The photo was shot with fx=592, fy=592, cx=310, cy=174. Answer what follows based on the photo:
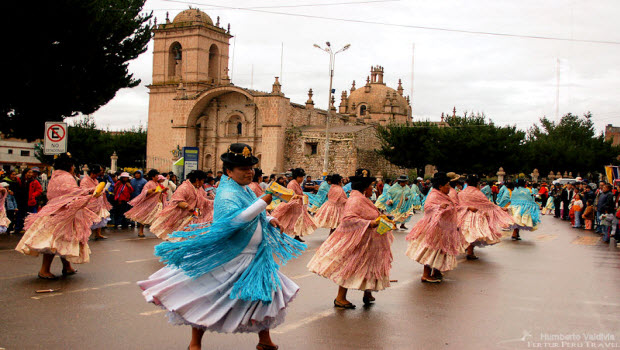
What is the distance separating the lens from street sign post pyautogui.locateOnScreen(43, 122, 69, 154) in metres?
15.3

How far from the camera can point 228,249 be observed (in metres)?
5.25

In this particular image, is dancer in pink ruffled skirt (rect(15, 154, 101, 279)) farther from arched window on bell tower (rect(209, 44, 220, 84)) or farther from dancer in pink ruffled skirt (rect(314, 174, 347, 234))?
arched window on bell tower (rect(209, 44, 220, 84))

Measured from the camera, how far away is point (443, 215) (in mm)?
10016

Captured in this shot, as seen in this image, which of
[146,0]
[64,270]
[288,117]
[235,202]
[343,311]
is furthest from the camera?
[288,117]

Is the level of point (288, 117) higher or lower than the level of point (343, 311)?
higher

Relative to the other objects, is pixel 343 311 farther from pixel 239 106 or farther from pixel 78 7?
pixel 239 106

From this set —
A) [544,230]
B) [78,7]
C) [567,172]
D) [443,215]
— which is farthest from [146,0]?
[567,172]

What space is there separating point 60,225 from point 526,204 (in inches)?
554

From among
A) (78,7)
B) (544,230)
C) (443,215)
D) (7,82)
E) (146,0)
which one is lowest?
(544,230)

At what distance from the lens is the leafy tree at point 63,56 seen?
22.2 meters

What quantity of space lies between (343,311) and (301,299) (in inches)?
33.0

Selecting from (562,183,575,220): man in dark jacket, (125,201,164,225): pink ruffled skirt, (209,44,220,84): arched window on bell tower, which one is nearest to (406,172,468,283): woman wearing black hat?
(125,201,164,225): pink ruffled skirt

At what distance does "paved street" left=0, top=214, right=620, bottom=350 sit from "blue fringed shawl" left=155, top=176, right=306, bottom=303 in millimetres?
1078

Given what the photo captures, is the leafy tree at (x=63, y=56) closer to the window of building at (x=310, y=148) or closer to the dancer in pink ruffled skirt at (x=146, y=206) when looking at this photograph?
the dancer in pink ruffled skirt at (x=146, y=206)
